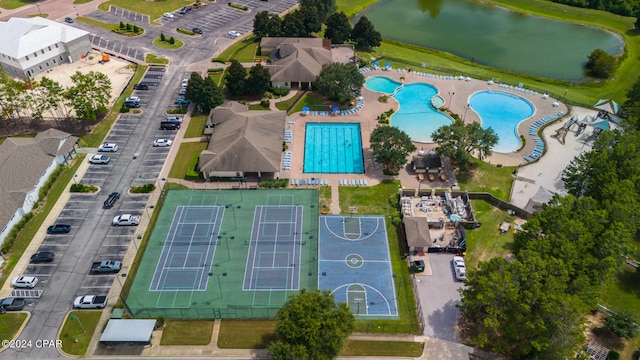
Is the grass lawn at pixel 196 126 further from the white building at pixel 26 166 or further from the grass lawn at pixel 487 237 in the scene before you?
the grass lawn at pixel 487 237

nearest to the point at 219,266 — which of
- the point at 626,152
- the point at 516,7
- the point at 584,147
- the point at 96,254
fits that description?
the point at 96,254

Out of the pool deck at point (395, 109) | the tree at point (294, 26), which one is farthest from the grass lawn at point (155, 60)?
the pool deck at point (395, 109)

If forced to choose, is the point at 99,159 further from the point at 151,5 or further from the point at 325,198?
the point at 151,5

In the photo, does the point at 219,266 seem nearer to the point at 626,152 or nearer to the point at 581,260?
the point at 581,260

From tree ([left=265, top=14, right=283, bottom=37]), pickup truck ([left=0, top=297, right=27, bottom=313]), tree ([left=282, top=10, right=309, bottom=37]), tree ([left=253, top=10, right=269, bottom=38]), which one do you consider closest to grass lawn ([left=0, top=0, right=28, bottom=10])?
tree ([left=253, top=10, right=269, bottom=38])

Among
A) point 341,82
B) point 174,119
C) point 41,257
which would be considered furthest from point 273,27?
point 41,257

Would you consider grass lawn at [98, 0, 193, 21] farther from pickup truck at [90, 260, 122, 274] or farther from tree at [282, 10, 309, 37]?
pickup truck at [90, 260, 122, 274]
